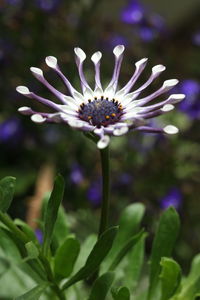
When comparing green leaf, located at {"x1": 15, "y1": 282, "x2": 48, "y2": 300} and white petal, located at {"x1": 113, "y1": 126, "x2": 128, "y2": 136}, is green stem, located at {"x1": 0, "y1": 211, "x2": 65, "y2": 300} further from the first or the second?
white petal, located at {"x1": 113, "y1": 126, "x2": 128, "y2": 136}

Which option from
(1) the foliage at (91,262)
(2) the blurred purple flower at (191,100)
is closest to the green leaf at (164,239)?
(1) the foliage at (91,262)

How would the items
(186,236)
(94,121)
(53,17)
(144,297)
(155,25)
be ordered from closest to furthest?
(94,121), (144,297), (186,236), (53,17), (155,25)

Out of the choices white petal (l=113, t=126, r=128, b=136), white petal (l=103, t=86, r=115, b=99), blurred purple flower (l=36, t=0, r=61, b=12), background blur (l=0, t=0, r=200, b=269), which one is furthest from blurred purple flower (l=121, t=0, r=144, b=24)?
white petal (l=113, t=126, r=128, b=136)

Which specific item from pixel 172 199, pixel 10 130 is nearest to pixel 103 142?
pixel 172 199

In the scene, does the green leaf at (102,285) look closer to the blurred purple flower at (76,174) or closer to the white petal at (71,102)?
the white petal at (71,102)

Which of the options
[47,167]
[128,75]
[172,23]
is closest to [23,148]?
[47,167]

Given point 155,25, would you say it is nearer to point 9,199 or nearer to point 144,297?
point 144,297

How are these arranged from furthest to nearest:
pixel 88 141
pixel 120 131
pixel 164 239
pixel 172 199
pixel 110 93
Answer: pixel 88 141, pixel 172 199, pixel 164 239, pixel 110 93, pixel 120 131

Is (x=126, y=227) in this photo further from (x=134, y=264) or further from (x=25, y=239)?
(x=25, y=239)
